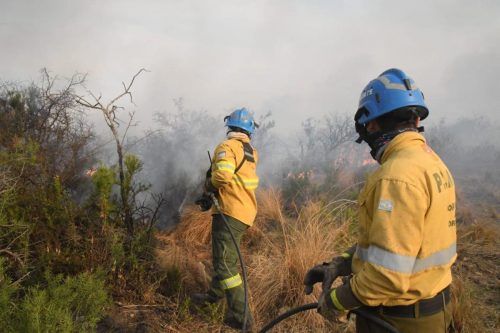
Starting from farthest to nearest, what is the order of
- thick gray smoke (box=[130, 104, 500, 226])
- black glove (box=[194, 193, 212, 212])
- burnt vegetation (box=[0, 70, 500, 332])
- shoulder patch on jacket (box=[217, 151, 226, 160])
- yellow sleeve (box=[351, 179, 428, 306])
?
thick gray smoke (box=[130, 104, 500, 226]), black glove (box=[194, 193, 212, 212]), shoulder patch on jacket (box=[217, 151, 226, 160]), burnt vegetation (box=[0, 70, 500, 332]), yellow sleeve (box=[351, 179, 428, 306])

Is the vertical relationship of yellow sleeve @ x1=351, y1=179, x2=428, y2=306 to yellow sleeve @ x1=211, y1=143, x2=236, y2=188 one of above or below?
below

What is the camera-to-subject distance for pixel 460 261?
4.85 metres

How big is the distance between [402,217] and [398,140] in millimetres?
412

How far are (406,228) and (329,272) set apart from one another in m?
0.67

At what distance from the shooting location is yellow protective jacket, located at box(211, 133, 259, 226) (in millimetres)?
3553

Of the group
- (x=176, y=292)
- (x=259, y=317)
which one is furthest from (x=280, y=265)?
(x=176, y=292)

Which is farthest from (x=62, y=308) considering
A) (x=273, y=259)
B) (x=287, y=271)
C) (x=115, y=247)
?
(x=273, y=259)

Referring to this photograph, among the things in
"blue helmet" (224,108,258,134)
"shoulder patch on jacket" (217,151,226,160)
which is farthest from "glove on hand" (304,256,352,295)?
"blue helmet" (224,108,258,134)

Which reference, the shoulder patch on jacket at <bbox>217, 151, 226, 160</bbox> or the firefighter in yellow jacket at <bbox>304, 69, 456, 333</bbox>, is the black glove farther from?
the firefighter in yellow jacket at <bbox>304, 69, 456, 333</bbox>

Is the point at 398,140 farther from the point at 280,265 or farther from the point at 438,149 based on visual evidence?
the point at 438,149

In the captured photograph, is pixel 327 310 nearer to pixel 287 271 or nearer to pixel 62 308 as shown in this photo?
pixel 62 308

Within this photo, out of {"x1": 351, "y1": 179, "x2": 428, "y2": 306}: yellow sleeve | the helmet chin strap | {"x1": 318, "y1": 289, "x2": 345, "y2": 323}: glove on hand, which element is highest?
A: the helmet chin strap

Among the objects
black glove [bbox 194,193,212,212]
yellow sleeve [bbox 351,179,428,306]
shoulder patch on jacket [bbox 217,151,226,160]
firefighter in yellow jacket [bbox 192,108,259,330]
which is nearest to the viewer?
yellow sleeve [bbox 351,179,428,306]

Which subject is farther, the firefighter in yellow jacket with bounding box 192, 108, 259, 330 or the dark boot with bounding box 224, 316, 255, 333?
the firefighter in yellow jacket with bounding box 192, 108, 259, 330
